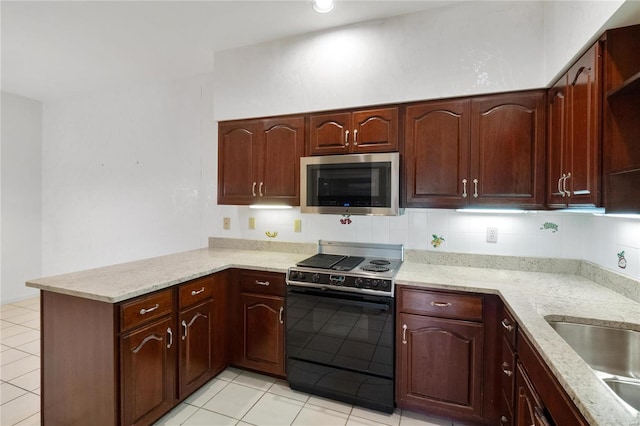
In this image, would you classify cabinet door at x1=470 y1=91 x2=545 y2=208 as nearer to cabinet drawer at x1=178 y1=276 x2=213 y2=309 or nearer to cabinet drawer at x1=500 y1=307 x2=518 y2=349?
cabinet drawer at x1=500 y1=307 x2=518 y2=349

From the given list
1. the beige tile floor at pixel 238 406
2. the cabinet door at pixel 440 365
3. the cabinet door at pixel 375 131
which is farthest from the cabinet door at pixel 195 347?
the cabinet door at pixel 375 131

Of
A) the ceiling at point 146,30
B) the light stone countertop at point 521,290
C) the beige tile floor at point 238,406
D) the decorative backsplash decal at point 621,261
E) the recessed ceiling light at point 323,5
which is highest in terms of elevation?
the ceiling at point 146,30

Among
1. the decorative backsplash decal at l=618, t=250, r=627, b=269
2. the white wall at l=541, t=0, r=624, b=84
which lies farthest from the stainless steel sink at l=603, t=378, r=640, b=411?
the white wall at l=541, t=0, r=624, b=84

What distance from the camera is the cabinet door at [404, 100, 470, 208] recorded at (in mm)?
2037

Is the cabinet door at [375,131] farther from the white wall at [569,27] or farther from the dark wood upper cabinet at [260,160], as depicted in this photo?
the white wall at [569,27]

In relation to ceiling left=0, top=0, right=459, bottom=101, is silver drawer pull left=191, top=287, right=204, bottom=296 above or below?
below

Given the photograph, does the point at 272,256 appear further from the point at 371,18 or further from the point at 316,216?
the point at 371,18

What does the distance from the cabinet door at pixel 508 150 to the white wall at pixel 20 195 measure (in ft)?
17.7

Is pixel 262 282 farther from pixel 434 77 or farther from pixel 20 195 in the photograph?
pixel 20 195

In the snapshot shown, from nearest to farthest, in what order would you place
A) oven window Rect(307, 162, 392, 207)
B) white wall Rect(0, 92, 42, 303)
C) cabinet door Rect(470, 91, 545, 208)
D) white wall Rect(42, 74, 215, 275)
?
1. cabinet door Rect(470, 91, 545, 208)
2. oven window Rect(307, 162, 392, 207)
3. white wall Rect(42, 74, 215, 275)
4. white wall Rect(0, 92, 42, 303)

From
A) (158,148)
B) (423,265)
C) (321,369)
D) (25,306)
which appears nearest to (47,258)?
(25,306)

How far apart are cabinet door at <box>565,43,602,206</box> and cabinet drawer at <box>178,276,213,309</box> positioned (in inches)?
89.9

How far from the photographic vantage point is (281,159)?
250cm

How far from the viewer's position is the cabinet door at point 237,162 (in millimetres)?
2598
